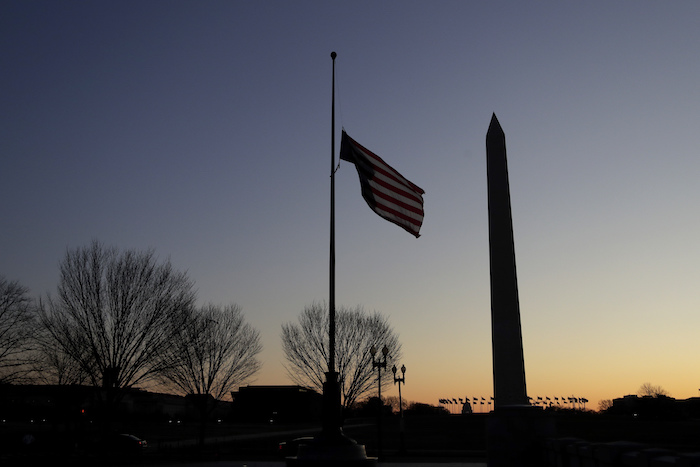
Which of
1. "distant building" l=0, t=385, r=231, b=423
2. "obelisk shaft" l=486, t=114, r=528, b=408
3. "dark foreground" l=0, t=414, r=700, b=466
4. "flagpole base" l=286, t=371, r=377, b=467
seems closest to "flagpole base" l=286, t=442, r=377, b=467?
"flagpole base" l=286, t=371, r=377, b=467

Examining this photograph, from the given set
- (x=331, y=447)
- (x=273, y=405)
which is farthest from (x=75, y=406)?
(x=273, y=405)

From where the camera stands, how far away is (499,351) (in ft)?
53.4

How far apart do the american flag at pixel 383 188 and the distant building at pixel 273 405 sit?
110 meters

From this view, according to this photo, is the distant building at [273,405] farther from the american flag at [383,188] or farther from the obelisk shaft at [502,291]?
the obelisk shaft at [502,291]

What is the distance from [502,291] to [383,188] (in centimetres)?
458

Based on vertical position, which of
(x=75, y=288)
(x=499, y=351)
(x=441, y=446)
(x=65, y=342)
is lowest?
(x=441, y=446)

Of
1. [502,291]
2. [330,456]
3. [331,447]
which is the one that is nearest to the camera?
[330,456]

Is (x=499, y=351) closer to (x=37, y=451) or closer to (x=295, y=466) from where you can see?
(x=295, y=466)

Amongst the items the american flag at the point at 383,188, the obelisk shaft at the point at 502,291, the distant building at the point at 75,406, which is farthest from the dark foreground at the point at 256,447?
the obelisk shaft at the point at 502,291

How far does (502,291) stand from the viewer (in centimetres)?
1672

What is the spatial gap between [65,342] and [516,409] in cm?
2759

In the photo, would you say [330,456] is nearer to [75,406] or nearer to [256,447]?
[75,406]

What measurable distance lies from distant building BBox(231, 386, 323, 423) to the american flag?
110210mm

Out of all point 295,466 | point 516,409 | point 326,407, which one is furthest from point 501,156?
point 295,466
